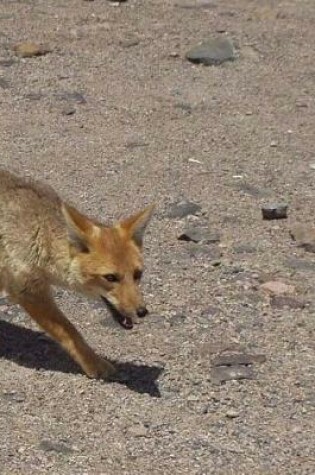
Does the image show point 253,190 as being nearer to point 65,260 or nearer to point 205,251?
point 205,251

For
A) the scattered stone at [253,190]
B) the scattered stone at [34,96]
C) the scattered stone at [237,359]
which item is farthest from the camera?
the scattered stone at [34,96]

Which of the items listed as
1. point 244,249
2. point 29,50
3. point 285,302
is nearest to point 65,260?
point 285,302

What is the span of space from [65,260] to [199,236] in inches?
98.2

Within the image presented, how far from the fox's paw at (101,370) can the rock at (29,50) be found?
686cm

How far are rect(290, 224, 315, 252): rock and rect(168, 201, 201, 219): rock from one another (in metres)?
0.88

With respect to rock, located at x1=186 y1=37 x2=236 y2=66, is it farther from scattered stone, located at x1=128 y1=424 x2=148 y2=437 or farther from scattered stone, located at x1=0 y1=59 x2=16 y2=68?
scattered stone, located at x1=128 y1=424 x2=148 y2=437

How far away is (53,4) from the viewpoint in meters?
15.4

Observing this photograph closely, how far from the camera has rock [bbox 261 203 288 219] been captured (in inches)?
404

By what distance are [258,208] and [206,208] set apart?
1.53 ft

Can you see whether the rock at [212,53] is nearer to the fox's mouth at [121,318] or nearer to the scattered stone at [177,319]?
the scattered stone at [177,319]

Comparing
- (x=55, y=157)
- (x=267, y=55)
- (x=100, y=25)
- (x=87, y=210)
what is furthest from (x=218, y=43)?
(x=87, y=210)

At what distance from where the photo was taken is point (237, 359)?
791cm

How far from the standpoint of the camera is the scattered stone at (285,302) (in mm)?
8734

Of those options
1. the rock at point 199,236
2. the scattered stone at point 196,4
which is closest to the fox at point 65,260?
the rock at point 199,236
